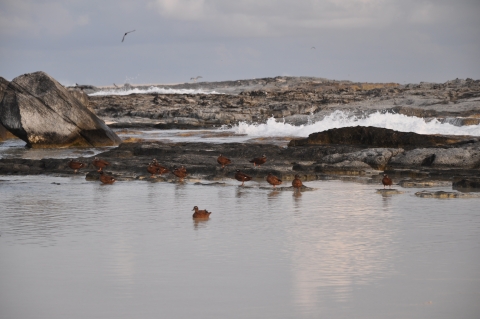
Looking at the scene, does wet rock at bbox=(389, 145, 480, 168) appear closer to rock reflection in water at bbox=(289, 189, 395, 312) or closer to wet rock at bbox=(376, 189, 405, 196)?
wet rock at bbox=(376, 189, 405, 196)

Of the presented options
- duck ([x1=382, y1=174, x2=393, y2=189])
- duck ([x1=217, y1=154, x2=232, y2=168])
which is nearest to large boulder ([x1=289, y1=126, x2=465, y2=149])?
duck ([x1=217, y1=154, x2=232, y2=168])

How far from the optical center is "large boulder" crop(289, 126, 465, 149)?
826 inches

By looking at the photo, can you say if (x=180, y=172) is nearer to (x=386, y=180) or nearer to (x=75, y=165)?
(x=75, y=165)

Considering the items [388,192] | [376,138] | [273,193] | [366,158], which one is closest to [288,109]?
[376,138]

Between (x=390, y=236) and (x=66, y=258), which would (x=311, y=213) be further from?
(x=66, y=258)

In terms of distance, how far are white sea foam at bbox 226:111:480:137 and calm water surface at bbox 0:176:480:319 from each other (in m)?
17.1

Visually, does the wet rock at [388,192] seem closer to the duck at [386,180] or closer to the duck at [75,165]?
the duck at [386,180]

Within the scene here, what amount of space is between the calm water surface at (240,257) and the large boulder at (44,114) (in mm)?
12101

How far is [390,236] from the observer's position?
8.93 meters

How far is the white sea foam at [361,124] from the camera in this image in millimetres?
28797

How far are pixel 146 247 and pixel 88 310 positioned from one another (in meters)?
2.44

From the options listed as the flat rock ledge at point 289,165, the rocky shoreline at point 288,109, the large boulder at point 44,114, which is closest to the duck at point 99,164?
the flat rock ledge at point 289,165

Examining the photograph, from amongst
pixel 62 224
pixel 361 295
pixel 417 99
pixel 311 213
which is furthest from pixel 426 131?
pixel 361 295

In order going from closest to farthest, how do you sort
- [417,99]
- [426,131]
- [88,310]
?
[88,310]
[426,131]
[417,99]
